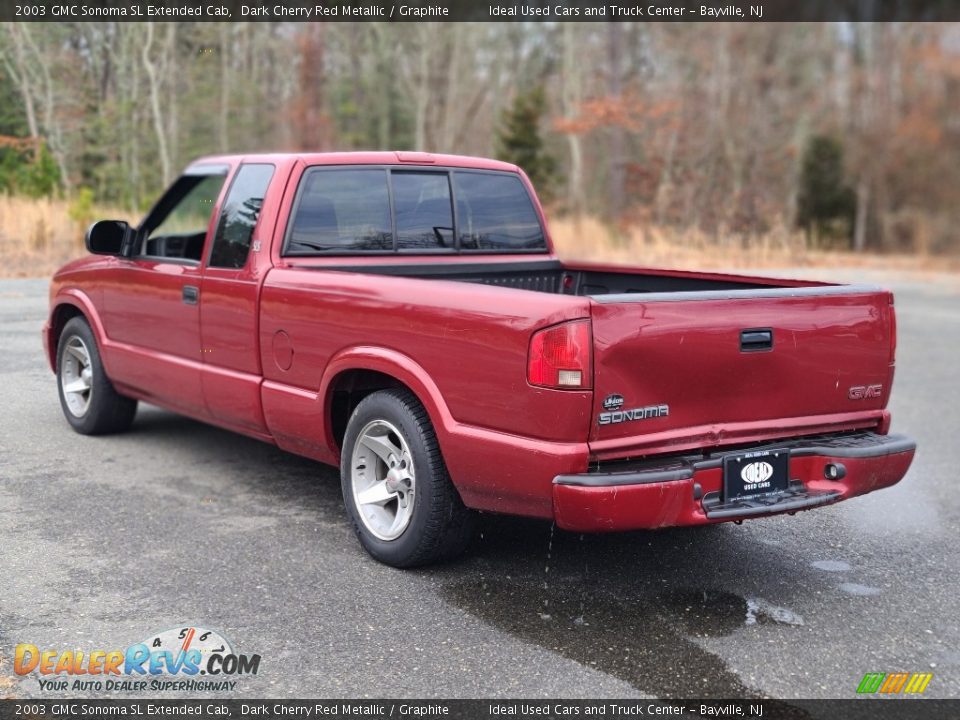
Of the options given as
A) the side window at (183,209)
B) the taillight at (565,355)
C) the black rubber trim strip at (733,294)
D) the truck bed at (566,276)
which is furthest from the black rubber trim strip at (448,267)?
the taillight at (565,355)

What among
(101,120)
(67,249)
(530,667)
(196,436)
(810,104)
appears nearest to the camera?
(530,667)

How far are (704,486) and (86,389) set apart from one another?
4.61 meters

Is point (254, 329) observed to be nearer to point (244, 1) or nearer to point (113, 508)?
point (113, 508)

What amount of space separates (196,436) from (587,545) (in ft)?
10.5

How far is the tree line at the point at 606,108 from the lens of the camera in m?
29.2

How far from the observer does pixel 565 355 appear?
3.86 meters

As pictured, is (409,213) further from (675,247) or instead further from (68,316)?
(675,247)

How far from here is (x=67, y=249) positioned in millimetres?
17297

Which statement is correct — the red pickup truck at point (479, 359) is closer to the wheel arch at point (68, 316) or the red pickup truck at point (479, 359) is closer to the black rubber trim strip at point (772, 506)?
the black rubber trim strip at point (772, 506)

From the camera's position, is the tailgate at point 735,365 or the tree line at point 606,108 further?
the tree line at point 606,108

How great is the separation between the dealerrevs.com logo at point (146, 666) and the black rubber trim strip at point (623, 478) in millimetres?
1283

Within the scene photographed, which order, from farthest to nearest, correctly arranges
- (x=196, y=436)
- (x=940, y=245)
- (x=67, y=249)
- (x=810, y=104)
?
1. (x=810, y=104)
2. (x=940, y=245)
3. (x=67, y=249)
4. (x=196, y=436)

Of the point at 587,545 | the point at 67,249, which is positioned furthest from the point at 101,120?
the point at 587,545

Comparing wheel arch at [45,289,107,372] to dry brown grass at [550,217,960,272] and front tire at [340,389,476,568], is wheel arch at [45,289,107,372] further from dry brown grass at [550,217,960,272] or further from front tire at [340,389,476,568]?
dry brown grass at [550,217,960,272]
